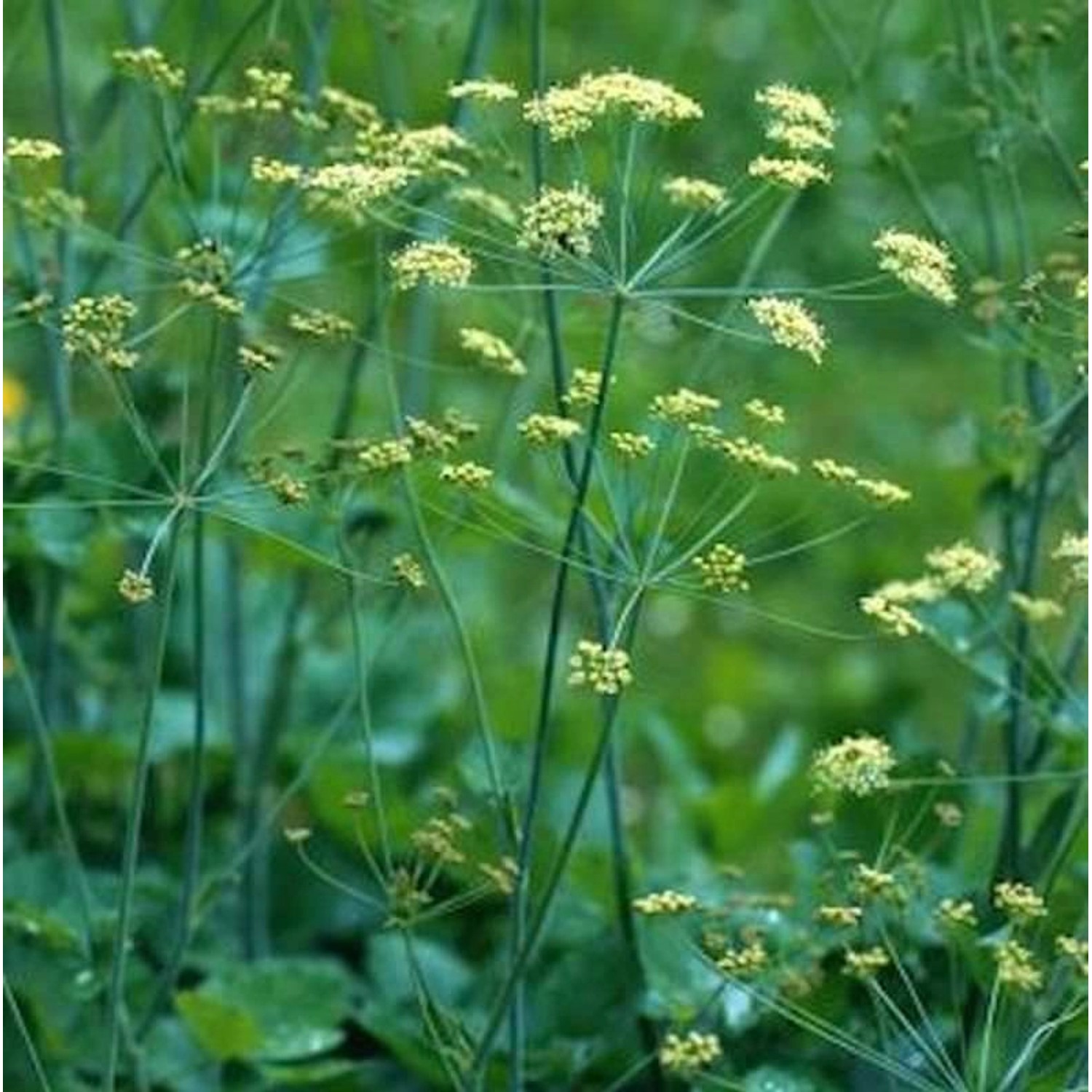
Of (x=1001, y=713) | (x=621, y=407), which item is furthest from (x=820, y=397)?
(x=1001, y=713)

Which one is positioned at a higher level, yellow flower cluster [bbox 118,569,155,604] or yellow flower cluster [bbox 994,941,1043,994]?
yellow flower cluster [bbox 118,569,155,604]

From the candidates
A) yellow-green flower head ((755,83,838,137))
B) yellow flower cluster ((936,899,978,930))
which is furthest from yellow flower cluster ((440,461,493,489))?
yellow flower cluster ((936,899,978,930))

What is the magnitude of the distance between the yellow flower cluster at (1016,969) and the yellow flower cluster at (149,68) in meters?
0.87

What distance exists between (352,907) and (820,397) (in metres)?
2.09

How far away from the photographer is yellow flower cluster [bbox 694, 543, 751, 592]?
2.10 metres

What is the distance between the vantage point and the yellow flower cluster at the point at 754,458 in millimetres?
2121

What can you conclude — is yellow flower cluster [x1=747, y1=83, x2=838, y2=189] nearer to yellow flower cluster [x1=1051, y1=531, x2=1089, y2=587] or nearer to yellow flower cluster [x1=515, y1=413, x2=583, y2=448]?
yellow flower cluster [x1=515, y1=413, x2=583, y2=448]

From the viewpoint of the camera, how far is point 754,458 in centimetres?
212

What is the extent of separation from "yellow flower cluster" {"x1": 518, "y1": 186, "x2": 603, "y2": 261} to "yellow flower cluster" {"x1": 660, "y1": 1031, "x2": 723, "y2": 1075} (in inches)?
22.1

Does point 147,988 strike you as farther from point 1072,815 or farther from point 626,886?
point 1072,815

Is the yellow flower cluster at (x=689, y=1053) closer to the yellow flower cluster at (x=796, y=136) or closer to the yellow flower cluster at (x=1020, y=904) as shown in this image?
the yellow flower cluster at (x=1020, y=904)

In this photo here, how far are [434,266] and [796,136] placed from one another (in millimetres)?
271

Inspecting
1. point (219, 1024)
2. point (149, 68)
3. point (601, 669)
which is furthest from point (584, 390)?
point (219, 1024)

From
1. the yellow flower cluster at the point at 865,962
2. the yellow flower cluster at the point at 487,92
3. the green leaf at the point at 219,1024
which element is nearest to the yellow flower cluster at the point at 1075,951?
the yellow flower cluster at the point at 865,962
